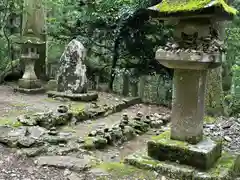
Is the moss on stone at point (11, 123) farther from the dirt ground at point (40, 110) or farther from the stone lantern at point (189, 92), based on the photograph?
the stone lantern at point (189, 92)

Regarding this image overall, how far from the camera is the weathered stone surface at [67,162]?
350cm

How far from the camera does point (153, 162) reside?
3.65m

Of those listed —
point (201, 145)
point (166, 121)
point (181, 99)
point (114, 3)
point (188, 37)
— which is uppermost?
point (114, 3)

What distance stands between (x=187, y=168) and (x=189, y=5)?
5.97ft

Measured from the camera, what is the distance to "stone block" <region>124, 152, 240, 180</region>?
3.35 metres

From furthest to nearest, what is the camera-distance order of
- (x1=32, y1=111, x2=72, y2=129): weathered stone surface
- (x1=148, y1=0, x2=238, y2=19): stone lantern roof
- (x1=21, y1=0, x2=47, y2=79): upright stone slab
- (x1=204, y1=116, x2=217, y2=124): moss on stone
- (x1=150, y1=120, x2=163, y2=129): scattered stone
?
1. (x1=21, y1=0, x2=47, y2=79): upright stone slab
2. (x1=150, y1=120, x2=163, y2=129): scattered stone
3. (x1=204, y1=116, x2=217, y2=124): moss on stone
4. (x1=32, y1=111, x2=72, y2=129): weathered stone surface
5. (x1=148, y1=0, x2=238, y2=19): stone lantern roof

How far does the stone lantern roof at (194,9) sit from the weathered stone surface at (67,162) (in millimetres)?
1937

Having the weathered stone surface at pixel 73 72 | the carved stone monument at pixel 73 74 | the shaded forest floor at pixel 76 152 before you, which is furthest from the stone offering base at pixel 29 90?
the weathered stone surface at pixel 73 72

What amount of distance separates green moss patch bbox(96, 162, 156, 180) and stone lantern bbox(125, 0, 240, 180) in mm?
105

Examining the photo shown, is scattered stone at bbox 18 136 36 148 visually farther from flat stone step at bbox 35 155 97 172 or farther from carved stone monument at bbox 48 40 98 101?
carved stone monument at bbox 48 40 98 101

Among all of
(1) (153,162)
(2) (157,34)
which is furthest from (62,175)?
(2) (157,34)

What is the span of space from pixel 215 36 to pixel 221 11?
0.48 meters

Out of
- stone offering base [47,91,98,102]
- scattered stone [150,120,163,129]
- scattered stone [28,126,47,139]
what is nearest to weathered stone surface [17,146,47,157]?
scattered stone [28,126,47,139]

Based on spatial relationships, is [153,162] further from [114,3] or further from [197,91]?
[114,3]
